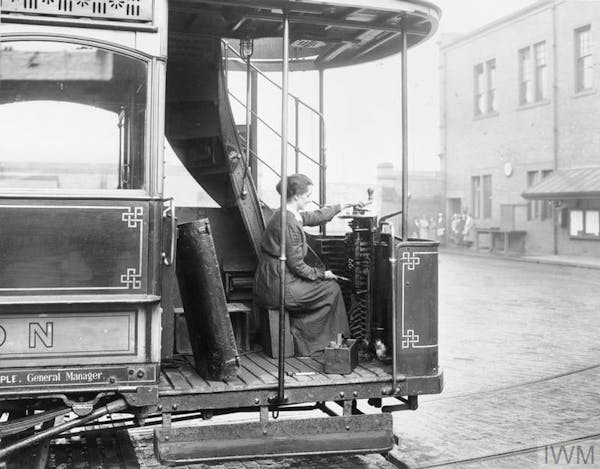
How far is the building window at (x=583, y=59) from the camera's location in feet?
76.3

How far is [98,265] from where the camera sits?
13.8ft

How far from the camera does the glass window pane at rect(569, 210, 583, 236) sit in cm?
2295

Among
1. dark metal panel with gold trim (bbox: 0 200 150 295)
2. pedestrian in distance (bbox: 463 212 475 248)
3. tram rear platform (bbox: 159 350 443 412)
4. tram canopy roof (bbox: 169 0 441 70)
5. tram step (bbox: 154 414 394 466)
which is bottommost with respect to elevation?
tram step (bbox: 154 414 394 466)

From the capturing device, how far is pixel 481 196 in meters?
28.7

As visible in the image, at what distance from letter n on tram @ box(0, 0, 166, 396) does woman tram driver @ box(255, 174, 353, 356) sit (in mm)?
1385

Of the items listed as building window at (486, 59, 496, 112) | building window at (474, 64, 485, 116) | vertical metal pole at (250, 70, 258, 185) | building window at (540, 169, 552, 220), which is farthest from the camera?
building window at (474, 64, 485, 116)

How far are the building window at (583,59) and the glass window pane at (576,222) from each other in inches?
151

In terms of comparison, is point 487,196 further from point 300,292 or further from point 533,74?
point 300,292

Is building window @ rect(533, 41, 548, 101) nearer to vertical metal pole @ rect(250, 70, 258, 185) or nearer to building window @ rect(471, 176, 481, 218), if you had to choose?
building window @ rect(471, 176, 481, 218)

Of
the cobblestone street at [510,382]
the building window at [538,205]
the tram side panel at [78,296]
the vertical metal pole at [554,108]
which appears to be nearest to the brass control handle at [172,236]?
the tram side panel at [78,296]

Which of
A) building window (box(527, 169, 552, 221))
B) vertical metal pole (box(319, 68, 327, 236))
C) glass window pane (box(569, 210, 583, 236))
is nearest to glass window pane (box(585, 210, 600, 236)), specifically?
glass window pane (box(569, 210, 583, 236))

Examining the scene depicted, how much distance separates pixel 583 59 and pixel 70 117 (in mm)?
22112

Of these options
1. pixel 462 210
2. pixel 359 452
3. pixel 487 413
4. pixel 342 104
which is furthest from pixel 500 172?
pixel 342 104

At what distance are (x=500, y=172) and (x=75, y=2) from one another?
24.7 m
